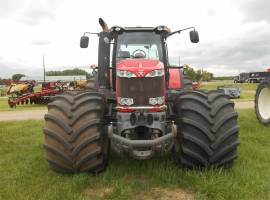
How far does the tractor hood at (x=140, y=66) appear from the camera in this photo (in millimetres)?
4922

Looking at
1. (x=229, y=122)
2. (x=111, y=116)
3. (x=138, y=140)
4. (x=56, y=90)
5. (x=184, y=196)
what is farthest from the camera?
(x=56, y=90)

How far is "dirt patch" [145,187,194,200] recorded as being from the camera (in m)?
4.34

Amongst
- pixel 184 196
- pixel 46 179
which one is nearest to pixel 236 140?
pixel 184 196

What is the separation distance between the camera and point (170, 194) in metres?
4.46

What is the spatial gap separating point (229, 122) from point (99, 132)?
5.93ft

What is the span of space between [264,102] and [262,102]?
0.20 ft

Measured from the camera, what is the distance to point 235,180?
4828 millimetres

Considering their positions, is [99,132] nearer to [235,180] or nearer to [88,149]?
[88,149]

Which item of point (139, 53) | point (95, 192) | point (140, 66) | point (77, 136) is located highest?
point (139, 53)

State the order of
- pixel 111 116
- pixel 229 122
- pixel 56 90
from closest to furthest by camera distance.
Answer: pixel 229 122 → pixel 111 116 → pixel 56 90

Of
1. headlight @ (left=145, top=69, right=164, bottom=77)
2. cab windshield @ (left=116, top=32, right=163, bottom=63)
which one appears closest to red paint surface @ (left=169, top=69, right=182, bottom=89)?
cab windshield @ (left=116, top=32, right=163, bottom=63)

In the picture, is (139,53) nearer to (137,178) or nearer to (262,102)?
(137,178)

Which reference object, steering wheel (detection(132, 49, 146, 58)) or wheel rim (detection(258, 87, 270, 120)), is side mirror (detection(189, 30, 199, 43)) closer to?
steering wheel (detection(132, 49, 146, 58))

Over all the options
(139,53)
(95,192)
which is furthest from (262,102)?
(95,192)
